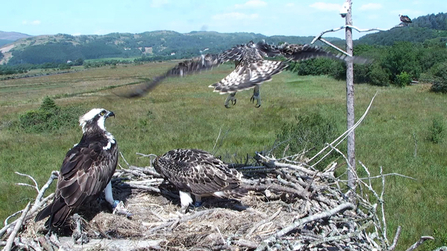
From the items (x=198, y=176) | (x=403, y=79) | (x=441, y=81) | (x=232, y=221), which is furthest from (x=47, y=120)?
(x=403, y=79)

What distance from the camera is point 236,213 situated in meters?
5.51

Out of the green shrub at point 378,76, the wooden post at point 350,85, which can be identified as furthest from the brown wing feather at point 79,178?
the green shrub at point 378,76

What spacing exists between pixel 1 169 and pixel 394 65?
37580 mm

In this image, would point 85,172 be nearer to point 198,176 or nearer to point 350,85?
point 198,176

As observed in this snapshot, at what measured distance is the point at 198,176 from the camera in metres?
5.71

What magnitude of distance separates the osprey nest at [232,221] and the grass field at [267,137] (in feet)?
5.16

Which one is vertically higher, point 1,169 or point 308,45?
point 308,45

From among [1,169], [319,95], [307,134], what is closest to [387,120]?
[319,95]

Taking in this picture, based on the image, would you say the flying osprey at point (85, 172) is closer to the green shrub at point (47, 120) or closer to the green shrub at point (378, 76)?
the green shrub at point (47, 120)

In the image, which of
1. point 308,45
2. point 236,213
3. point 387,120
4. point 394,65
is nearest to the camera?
point 236,213

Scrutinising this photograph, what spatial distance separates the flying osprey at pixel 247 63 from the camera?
4.90 metres

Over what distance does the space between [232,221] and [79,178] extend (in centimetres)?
221

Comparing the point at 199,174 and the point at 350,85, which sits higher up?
the point at 350,85

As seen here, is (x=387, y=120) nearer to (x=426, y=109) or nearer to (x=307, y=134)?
(x=426, y=109)
